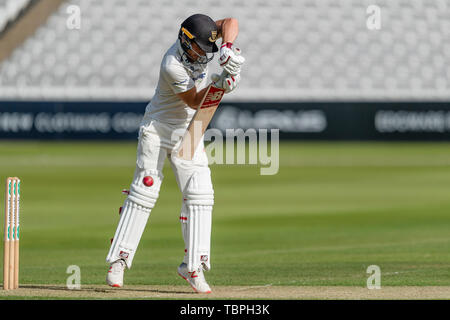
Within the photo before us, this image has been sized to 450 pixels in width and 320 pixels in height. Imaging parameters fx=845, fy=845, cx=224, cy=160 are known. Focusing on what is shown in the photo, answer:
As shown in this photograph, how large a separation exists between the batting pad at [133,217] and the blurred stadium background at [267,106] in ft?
16.9

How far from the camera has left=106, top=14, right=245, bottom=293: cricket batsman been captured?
19.3 feet

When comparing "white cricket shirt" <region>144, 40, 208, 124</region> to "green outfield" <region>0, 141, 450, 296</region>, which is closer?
"white cricket shirt" <region>144, 40, 208, 124</region>

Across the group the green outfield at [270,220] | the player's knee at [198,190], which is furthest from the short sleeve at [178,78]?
the green outfield at [270,220]

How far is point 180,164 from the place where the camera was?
237 inches

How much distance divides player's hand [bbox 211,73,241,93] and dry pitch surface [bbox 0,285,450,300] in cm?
142

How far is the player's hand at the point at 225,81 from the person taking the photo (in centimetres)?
567

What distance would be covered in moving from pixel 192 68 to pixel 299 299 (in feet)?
5.80

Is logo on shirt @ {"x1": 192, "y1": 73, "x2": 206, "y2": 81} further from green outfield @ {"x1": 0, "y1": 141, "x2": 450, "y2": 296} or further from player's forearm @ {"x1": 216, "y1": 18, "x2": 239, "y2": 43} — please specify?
green outfield @ {"x1": 0, "y1": 141, "x2": 450, "y2": 296}

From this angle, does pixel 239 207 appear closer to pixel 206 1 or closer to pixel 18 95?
pixel 18 95

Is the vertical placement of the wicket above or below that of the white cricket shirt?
below

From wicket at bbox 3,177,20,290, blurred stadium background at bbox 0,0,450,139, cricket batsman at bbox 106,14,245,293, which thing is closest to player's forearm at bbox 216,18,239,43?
cricket batsman at bbox 106,14,245,293

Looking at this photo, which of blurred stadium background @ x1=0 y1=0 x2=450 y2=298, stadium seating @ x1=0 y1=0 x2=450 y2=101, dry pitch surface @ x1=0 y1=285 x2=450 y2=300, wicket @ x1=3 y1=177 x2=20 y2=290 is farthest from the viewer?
stadium seating @ x1=0 y1=0 x2=450 y2=101

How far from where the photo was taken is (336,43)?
28.8 m

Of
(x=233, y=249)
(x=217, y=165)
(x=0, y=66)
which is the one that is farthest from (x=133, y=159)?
(x=233, y=249)
